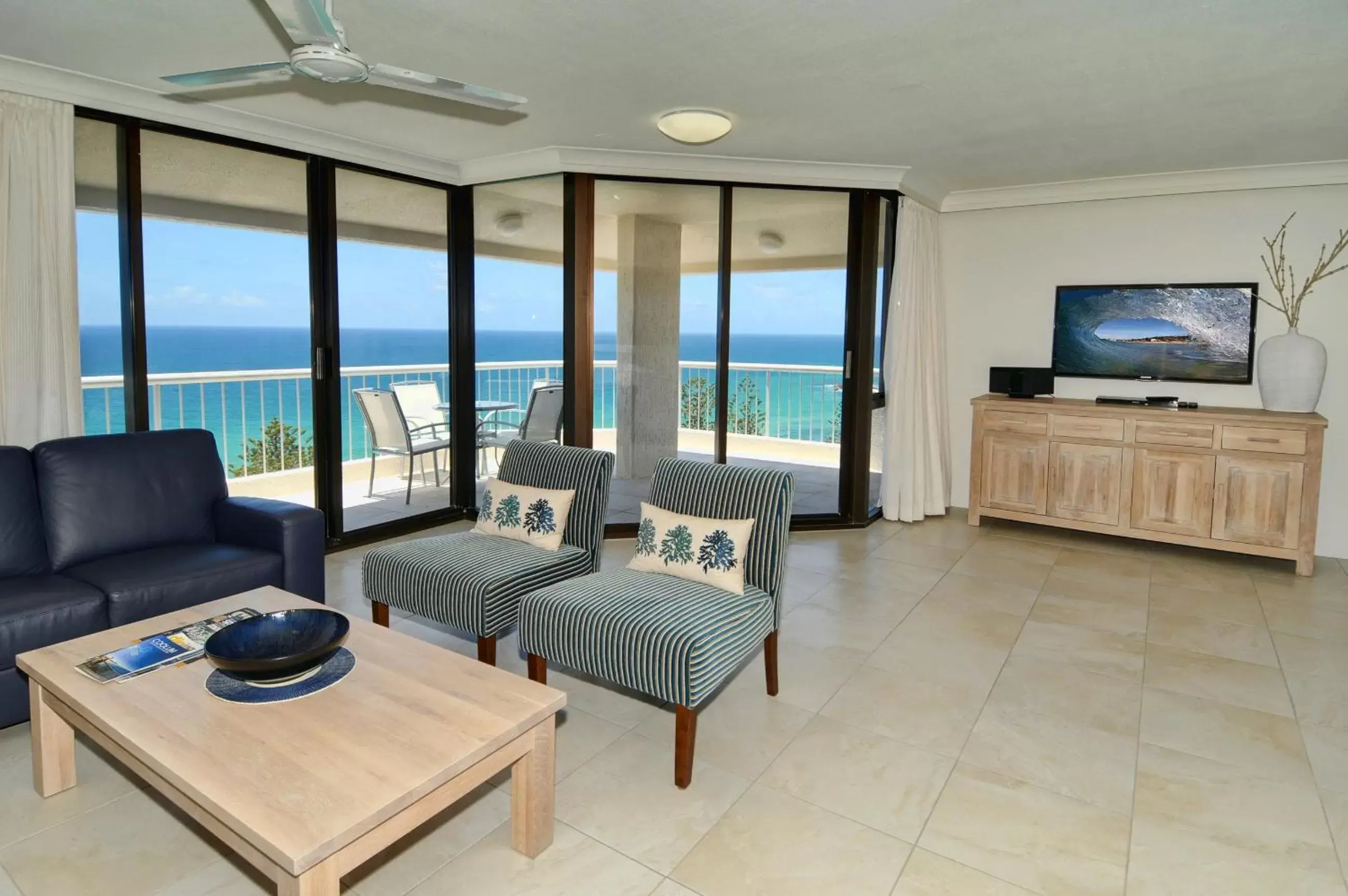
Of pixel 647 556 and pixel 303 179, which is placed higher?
pixel 303 179

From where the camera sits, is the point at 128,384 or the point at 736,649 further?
the point at 128,384

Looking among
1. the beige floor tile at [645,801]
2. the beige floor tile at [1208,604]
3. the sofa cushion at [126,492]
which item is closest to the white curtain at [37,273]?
the sofa cushion at [126,492]

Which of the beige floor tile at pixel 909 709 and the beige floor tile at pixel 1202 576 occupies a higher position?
the beige floor tile at pixel 1202 576

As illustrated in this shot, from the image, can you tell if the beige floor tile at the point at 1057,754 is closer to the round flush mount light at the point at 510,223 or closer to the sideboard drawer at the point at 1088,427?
the sideboard drawer at the point at 1088,427

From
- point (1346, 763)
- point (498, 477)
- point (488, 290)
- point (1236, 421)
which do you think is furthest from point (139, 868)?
point (1236, 421)

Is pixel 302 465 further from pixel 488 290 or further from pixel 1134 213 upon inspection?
pixel 1134 213

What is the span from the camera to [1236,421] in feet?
15.3

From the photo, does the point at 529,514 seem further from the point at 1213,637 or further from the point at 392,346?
the point at 1213,637

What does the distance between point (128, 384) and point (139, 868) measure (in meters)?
2.74

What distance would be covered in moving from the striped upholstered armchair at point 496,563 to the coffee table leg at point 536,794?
0.81 m

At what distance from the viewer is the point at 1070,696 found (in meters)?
3.02

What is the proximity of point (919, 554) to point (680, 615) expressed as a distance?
2.88m

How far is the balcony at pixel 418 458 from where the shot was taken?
457 cm

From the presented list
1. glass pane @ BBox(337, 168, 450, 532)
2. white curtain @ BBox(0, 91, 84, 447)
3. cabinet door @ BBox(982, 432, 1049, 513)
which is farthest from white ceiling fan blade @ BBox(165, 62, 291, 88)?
cabinet door @ BBox(982, 432, 1049, 513)
